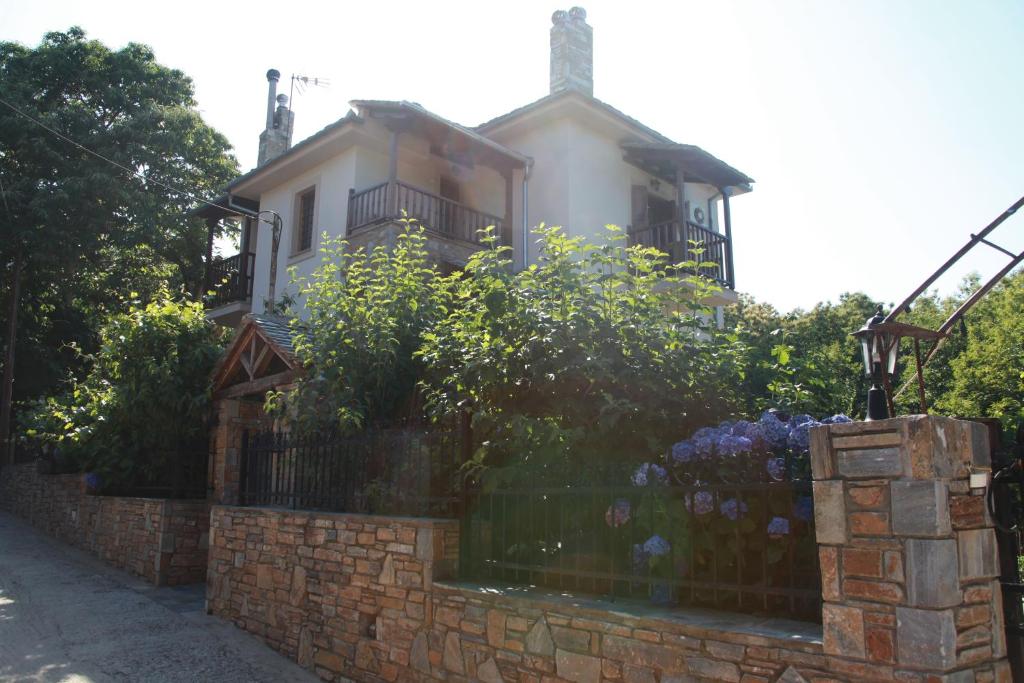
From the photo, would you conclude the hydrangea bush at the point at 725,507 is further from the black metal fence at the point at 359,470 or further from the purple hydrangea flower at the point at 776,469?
the black metal fence at the point at 359,470

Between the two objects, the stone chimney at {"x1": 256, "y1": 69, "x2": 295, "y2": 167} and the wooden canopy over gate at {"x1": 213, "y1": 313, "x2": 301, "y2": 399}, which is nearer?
the wooden canopy over gate at {"x1": 213, "y1": 313, "x2": 301, "y2": 399}

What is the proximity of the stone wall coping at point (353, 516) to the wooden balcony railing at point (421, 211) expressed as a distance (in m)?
6.98

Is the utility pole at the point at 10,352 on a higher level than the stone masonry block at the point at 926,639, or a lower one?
higher

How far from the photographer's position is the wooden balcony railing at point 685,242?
1456 centimetres

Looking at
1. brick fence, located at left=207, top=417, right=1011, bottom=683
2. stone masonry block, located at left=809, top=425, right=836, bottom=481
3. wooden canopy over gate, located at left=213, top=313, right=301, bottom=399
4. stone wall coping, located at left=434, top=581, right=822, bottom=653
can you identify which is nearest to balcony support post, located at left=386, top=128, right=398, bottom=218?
wooden canopy over gate, located at left=213, top=313, right=301, bottom=399

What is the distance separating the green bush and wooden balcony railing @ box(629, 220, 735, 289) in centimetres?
786

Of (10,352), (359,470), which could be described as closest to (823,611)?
(359,470)

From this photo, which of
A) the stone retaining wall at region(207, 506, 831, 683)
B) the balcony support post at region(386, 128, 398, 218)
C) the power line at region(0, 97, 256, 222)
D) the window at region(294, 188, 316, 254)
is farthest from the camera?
the power line at region(0, 97, 256, 222)

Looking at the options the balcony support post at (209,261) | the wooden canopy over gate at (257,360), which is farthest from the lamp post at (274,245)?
the wooden canopy over gate at (257,360)

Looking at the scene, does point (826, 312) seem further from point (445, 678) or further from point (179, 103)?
point (445, 678)

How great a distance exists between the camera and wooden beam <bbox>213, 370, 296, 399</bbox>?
343 inches

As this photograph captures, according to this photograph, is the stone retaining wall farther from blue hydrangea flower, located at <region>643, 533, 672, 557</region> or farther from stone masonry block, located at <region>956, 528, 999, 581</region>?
stone masonry block, located at <region>956, 528, 999, 581</region>

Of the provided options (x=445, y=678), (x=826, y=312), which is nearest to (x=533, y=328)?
(x=445, y=678)

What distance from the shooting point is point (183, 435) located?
1083cm
